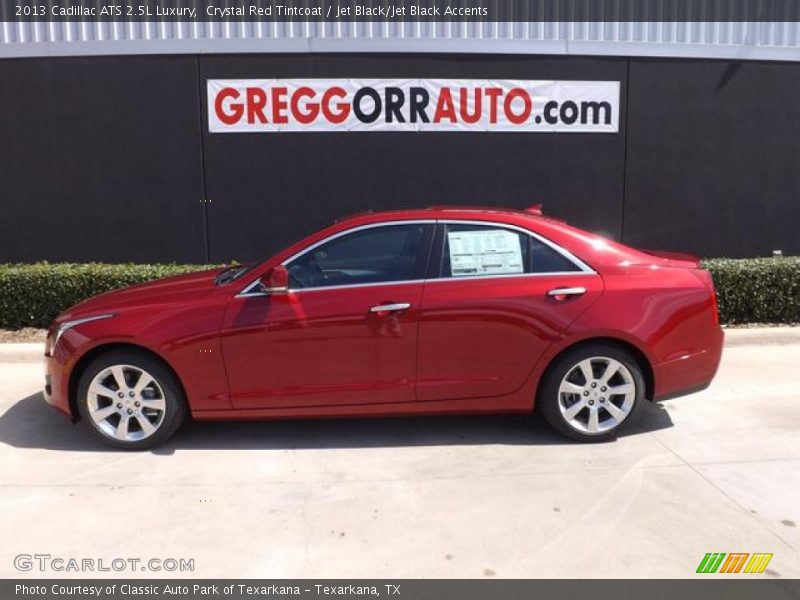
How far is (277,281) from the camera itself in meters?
4.38

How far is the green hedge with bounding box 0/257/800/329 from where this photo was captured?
738 centimetres

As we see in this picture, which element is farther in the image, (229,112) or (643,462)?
(229,112)

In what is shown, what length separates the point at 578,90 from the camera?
8594 millimetres

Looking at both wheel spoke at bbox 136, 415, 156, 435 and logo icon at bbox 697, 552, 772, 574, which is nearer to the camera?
logo icon at bbox 697, 552, 772, 574

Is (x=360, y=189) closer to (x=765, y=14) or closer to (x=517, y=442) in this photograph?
(x=517, y=442)

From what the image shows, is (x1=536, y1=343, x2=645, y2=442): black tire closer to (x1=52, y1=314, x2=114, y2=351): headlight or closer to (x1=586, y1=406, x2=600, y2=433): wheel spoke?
(x1=586, y1=406, x2=600, y2=433): wheel spoke

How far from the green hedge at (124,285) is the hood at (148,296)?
2783 millimetres

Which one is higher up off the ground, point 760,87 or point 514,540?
point 760,87

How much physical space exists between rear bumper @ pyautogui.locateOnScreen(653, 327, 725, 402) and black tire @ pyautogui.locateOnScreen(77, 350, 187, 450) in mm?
3130

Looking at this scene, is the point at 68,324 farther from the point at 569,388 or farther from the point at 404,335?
the point at 569,388

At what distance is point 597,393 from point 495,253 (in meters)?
1.13

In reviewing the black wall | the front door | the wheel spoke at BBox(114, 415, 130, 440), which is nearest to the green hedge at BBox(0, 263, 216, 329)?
the black wall

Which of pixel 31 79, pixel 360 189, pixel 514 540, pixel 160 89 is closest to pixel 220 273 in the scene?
pixel 514 540
